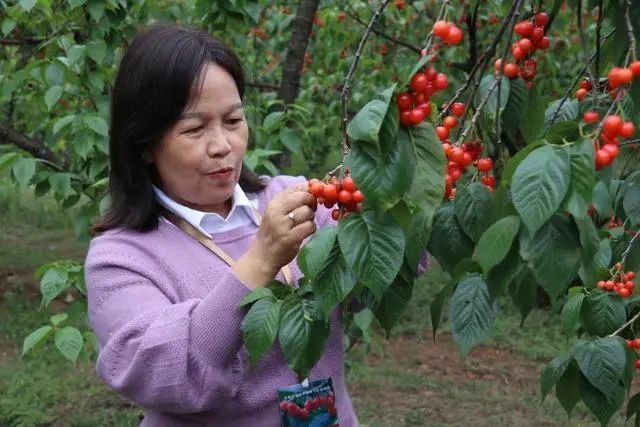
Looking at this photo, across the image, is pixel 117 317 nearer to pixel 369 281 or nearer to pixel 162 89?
pixel 162 89

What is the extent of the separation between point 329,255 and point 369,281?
0.31ft

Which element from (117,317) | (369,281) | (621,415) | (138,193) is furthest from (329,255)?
(621,415)

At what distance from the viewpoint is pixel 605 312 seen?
1.87 m

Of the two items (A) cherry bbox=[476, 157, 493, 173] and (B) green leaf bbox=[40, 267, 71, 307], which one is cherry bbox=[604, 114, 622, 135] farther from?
(B) green leaf bbox=[40, 267, 71, 307]

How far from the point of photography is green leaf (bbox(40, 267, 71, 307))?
293 cm

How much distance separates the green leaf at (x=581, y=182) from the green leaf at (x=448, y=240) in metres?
0.33

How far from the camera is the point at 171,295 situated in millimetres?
1834

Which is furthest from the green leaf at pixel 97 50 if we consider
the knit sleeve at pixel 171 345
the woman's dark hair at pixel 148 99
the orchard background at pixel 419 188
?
the knit sleeve at pixel 171 345

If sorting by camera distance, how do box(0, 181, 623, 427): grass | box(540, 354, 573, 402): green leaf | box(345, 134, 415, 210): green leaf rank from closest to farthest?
1. box(345, 134, 415, 210): green leaf
2. box(540, 354, 573, 402): green leaf
3. box(0, 181, 623, 427): grass

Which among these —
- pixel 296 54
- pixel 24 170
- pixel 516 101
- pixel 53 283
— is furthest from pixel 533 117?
pixel 296 54

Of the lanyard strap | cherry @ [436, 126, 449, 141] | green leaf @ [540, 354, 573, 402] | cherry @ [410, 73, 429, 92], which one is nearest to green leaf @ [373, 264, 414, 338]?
cherry @ [436, 126, 449, 141]

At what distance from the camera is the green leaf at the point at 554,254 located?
105 centimetres

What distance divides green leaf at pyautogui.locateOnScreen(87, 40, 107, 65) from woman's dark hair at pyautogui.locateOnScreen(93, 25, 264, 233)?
4.25 feet

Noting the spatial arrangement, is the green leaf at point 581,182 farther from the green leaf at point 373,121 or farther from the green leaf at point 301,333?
the green leaf at point 301,333
